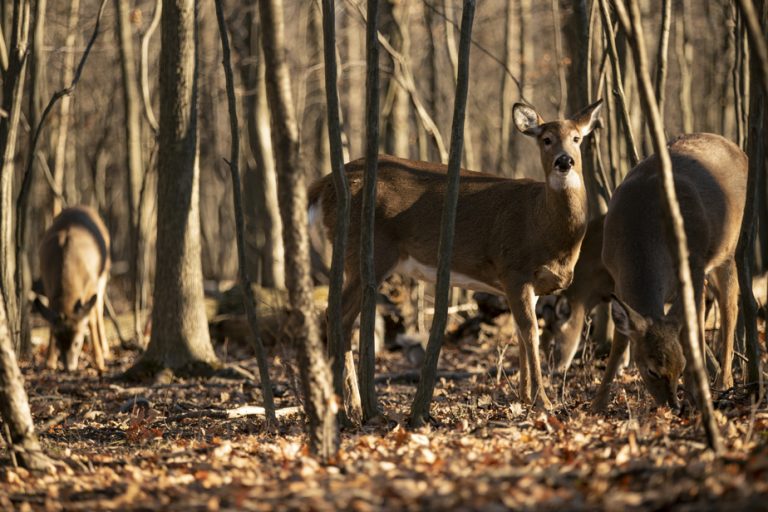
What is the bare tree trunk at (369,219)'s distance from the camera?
648 cm

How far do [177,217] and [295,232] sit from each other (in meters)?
5.53

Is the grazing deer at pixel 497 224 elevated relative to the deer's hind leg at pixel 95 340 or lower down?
elevated

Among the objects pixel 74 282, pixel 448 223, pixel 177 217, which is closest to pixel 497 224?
pixel 448 223

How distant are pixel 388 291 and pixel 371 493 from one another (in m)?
9.83

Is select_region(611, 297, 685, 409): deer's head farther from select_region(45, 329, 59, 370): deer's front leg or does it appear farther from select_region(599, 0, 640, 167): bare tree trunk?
select_region(45, 329, 59, 370): deer's front leg

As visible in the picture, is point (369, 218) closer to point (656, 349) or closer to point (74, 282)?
point (656, 349)

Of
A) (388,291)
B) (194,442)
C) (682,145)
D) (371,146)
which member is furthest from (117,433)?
(388,291)

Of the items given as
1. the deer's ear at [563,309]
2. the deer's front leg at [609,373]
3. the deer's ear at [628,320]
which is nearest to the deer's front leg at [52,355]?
the deer's ear at [563,309]

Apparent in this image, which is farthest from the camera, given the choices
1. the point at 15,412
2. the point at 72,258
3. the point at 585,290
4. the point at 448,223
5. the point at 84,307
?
the point at 72,258

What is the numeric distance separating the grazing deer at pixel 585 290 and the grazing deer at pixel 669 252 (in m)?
1.58

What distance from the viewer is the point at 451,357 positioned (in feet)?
42.3

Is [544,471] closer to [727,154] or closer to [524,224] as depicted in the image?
[524,224]

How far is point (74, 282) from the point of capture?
1414cm

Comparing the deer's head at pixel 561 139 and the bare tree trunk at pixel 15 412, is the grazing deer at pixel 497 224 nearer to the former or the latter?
the deer's head at pixel 561 139
